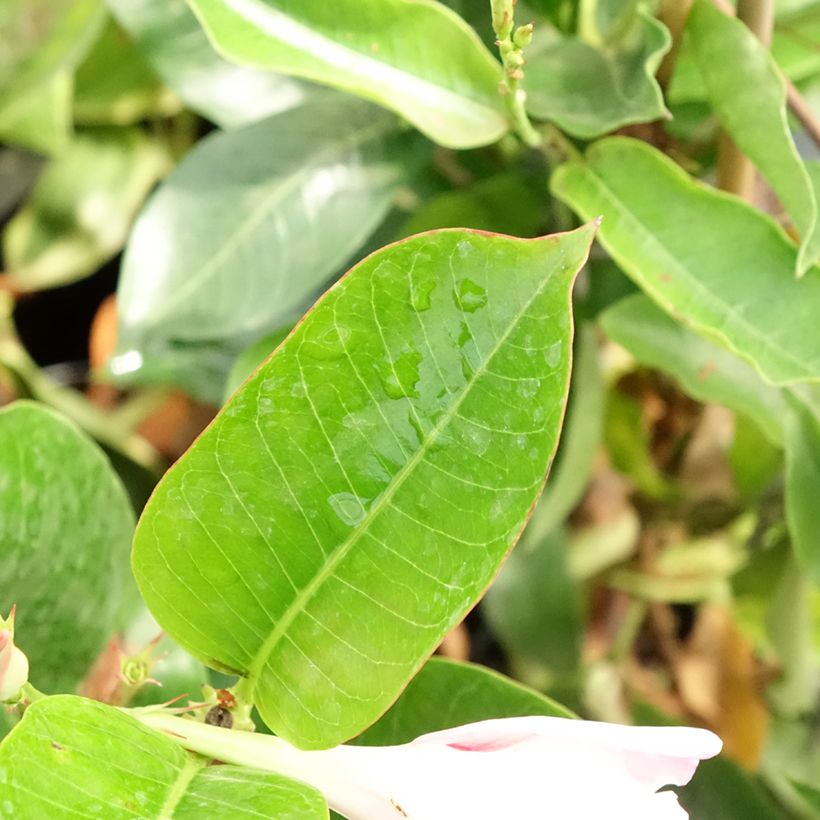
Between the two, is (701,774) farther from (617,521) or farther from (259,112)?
(259,112)

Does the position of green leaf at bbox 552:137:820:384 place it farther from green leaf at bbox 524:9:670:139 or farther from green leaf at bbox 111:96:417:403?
green leaf at bbox 111:96:417:403

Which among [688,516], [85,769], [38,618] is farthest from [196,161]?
[688,516]

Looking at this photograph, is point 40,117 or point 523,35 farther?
point 40,117

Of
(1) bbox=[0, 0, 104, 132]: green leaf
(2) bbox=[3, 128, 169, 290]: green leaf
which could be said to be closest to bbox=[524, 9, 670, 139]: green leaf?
(1) bbox=[0, 0, 104, 132]: green leaf

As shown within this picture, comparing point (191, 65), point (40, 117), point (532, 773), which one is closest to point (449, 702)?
point (532, 773)

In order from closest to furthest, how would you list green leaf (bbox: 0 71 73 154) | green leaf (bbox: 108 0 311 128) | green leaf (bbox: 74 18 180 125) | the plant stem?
the plant stem → green leaf (bbox: 108 0 311 128) → green leaf (bbox: 0 71 73 154) → green leaf (bbox: 74 18 180 125)

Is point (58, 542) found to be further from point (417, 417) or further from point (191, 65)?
point (191, 65)
